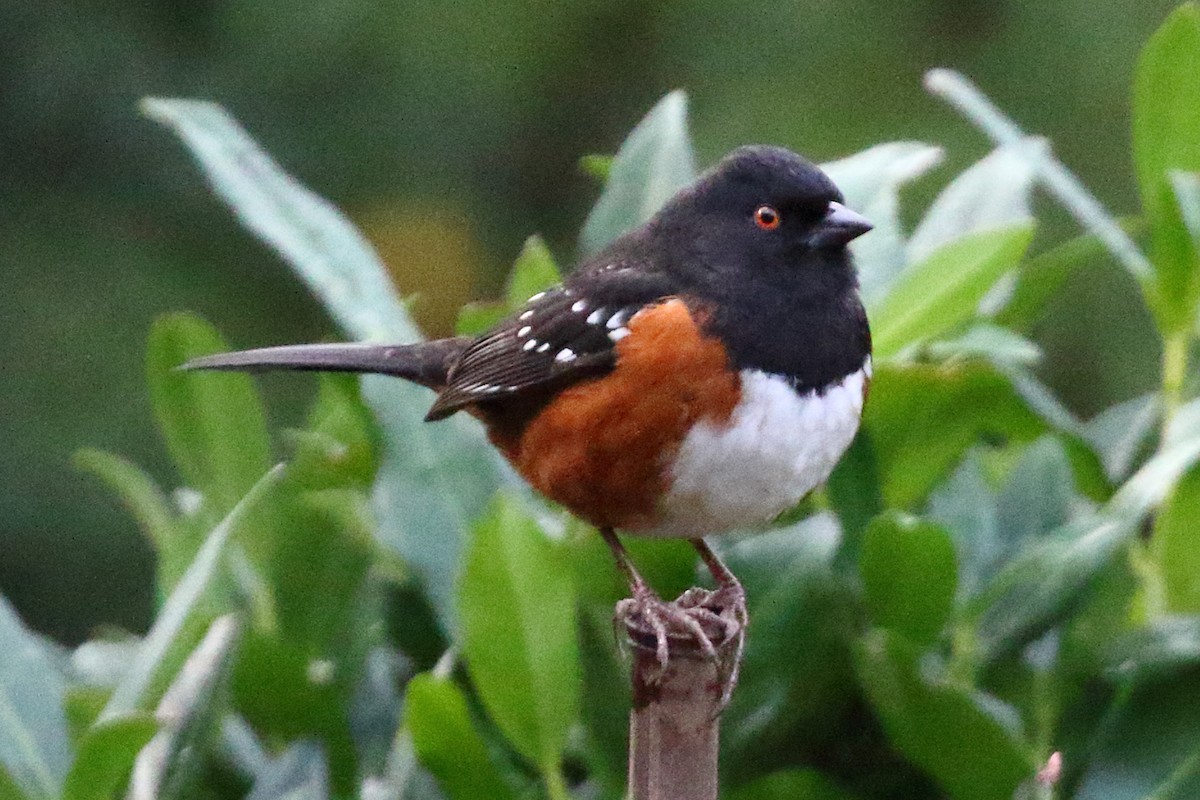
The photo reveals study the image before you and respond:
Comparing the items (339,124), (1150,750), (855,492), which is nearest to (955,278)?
(855,492)

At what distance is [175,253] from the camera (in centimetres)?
358

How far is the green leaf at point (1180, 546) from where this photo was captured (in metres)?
1.80

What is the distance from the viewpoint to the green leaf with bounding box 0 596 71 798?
61.2 inches

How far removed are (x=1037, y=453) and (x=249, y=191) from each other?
0.89 meters

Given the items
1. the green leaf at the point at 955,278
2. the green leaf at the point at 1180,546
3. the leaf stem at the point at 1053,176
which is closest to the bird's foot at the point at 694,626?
the green leaf at the point at 955,278

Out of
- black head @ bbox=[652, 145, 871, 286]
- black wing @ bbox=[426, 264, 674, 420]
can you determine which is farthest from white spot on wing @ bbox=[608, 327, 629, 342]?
black head @ bbox=[652, 145, 871, 286]

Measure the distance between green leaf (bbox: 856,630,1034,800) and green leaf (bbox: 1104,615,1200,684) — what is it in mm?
150

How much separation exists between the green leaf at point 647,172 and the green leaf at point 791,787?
0.72 meters

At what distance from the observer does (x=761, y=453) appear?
5.85ft

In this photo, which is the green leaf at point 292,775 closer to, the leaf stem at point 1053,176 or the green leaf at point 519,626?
the green leaf at point 519,626

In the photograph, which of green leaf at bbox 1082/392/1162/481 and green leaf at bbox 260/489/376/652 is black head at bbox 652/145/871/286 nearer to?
green leaf at bbox 1082/392/1162/481

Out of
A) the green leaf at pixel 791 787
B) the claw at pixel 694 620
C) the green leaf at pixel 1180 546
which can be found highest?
the claw at pixel 694 620

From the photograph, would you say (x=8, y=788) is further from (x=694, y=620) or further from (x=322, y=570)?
(x=694, y=620)

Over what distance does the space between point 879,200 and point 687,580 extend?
0.50 metres
